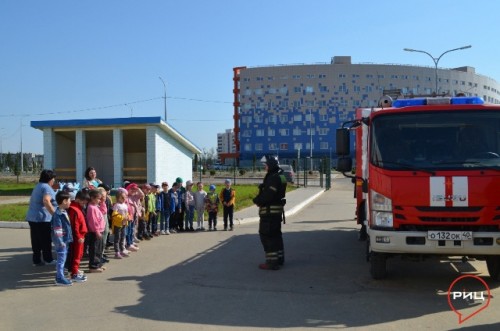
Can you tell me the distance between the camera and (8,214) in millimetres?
16172

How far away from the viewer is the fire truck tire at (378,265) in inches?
284

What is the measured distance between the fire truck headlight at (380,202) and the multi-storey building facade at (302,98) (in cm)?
9097

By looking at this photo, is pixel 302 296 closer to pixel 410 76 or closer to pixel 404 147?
pixel 404 147

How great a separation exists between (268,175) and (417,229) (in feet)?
9.24

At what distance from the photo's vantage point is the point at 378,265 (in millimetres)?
7270

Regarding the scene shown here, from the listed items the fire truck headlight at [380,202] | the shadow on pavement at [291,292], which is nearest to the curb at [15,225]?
the shadow on pavement at [291,292]

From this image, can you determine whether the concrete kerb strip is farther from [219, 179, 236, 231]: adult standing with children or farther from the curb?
the curb

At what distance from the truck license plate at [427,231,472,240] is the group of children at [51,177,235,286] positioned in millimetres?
5125

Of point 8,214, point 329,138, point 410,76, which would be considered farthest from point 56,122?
point 410,76

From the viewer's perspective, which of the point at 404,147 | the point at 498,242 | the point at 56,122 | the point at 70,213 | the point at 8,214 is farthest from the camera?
the point at 56,122

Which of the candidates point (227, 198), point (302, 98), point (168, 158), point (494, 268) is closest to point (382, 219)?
point (494, 268)

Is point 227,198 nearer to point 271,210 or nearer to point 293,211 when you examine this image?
point 271,210

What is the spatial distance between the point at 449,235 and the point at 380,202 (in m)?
0.96

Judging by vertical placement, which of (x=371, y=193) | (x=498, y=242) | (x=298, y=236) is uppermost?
(x=371, y=193)
